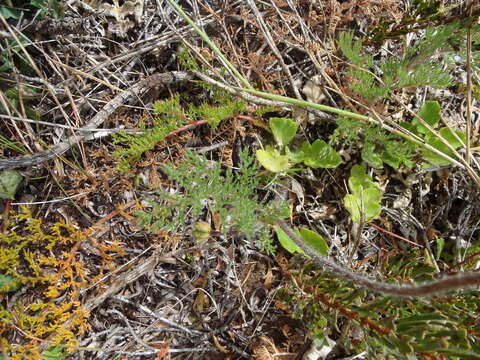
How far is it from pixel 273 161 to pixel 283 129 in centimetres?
17

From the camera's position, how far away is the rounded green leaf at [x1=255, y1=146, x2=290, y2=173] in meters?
1.75

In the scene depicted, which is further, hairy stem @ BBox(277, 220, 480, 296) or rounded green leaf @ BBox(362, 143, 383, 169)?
rounded green leaf @ BBox(362, 143, 383, 169)

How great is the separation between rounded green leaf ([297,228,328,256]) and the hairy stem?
1.02 ft

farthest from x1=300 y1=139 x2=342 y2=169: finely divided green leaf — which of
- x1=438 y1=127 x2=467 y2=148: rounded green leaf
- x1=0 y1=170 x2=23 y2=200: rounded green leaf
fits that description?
x1=0 y1=170 x2=23 y2=200: rounded green leaf

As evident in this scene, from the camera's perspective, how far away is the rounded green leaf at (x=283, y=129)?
1810mm

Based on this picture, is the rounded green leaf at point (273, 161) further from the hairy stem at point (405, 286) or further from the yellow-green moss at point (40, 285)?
the yellow-green moss at point (40, 285)

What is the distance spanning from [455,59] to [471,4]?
40 cm

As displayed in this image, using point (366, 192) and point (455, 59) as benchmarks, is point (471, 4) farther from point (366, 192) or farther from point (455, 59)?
point (366, 192)

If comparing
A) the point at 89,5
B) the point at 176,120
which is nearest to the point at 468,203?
the point at 176,120

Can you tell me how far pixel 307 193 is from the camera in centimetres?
195

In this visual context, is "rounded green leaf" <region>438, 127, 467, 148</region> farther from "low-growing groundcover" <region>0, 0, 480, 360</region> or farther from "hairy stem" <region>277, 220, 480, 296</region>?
"hairy stem" <region>277, 220, 480, 296</region>

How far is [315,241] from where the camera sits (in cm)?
178

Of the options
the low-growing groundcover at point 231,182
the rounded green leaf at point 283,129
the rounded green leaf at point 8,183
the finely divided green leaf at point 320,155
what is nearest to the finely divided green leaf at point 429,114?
the low-growing groundcover at point 231,182

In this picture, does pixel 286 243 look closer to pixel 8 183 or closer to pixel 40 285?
pixel 40 285
